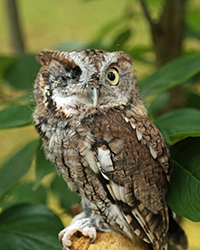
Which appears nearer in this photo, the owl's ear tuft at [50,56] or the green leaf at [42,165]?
the owl's ear tuft at [50,56]

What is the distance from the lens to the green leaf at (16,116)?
3.79ft

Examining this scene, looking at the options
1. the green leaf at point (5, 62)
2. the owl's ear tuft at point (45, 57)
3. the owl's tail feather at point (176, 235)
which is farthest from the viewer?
the green leaf at point (5, 62)

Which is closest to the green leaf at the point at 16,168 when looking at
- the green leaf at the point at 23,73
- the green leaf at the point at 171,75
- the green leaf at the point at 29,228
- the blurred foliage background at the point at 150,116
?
the blurred foliage background at the point at 150,116

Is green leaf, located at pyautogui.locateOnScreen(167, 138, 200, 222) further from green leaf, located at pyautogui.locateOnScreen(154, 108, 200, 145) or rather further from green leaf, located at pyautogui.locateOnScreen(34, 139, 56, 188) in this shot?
green leaf, located at pyautogui.locateOnScreen(34, 139, 56, 188)

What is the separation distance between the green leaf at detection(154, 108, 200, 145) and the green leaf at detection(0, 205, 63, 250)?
1.93ft

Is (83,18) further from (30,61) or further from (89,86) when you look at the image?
(89,86)

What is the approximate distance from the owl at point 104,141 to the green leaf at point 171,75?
0.71 ft

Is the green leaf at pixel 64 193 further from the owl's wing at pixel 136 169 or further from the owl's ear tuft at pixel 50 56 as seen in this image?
the owl's ear tuft at pixel 50 56

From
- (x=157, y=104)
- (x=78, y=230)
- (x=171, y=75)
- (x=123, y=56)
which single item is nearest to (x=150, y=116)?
(x=157, y=104)

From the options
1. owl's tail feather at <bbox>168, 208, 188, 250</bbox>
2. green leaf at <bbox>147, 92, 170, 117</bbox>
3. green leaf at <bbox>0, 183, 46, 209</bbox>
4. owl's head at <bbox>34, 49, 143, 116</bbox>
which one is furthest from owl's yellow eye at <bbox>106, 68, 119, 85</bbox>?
green leaf at <bbox>0, 183, 46, 209</bbox>

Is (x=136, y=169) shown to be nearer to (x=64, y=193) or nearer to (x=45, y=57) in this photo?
(x=45, y=57)

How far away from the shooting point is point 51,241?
3.85 feet

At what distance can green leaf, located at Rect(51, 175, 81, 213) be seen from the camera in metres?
1.57

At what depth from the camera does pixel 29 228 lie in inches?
48.0
